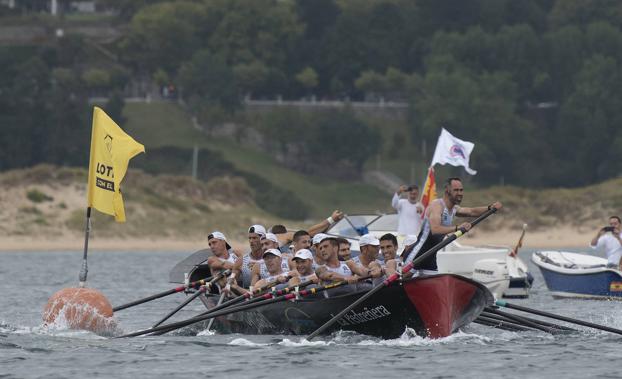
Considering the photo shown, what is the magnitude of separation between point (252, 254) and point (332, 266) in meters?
2.13

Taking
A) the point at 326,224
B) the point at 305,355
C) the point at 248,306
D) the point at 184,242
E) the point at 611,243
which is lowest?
the point at 305,355

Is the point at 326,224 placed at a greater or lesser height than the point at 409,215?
lesser

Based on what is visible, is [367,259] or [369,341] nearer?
[369,341]

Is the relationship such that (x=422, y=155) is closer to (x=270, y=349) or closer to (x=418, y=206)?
(x=418, y=206)

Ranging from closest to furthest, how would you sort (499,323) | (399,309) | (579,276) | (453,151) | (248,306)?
(399,309) < (248,306) < (499,323) < (579,276) < (453,151)

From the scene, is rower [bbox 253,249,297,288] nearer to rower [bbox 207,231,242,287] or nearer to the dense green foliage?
rower [bbox 207,231,242,287]

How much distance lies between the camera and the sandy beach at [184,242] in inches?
2534

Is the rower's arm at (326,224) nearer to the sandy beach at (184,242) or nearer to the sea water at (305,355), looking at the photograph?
the sea water at (305,355)

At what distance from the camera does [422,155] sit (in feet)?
406

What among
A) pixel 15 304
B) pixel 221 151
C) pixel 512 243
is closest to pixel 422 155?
pixel 221 151

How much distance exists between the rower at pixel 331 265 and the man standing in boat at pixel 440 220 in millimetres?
871

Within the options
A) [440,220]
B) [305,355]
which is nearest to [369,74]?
[305,355]

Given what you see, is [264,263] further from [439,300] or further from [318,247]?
[439,300]

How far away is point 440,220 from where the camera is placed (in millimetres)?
21828
